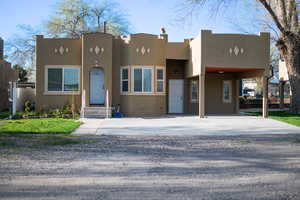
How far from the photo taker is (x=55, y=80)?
19.0 m

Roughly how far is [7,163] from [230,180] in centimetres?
468

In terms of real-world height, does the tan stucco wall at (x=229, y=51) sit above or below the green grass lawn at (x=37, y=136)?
above

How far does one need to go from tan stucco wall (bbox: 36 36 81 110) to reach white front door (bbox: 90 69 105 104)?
2.95 feet

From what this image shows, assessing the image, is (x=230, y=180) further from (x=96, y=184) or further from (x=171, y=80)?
(x=171, y=80)

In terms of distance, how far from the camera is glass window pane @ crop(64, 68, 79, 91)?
1902 centimetres

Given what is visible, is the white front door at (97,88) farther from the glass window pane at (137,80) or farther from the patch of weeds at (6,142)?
the patch of weeds at (6,142)

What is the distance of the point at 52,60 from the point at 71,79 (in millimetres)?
1599

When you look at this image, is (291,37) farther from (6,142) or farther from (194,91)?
(6,142)

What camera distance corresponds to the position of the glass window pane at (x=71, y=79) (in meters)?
19.0

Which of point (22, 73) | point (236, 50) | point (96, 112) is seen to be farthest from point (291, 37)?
point (22, 73)

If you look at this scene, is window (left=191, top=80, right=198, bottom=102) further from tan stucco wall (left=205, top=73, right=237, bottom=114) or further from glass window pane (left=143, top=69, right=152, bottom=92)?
glass window pane (left=143, top=69, right=152, bottom=92)

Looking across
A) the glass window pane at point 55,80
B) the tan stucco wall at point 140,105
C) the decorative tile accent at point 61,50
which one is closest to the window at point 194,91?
the tan stucco wall at point 140,105

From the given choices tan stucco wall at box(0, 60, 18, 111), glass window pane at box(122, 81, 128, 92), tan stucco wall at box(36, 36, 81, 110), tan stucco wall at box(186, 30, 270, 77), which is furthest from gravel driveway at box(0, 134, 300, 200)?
tan stucco wall at box(0, 60, 18, 111)

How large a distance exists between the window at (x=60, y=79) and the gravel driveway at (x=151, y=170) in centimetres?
965
